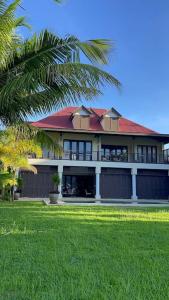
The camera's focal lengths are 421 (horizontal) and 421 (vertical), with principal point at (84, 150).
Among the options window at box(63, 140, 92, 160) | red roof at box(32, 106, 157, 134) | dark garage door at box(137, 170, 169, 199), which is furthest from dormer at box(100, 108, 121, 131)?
dark garage door at box(137, 170, 169, 199)

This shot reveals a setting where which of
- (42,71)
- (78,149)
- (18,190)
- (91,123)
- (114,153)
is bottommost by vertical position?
(18,190)

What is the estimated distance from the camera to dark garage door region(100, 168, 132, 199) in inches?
1421

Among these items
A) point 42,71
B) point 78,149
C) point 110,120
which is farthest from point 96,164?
point 42,71

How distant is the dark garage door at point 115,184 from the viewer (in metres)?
36.1

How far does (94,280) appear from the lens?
16.9 ft

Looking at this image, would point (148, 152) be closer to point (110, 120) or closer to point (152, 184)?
point (152, 184)

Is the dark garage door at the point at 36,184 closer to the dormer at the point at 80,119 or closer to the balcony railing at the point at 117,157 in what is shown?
the balcony railing at the point at 117,157

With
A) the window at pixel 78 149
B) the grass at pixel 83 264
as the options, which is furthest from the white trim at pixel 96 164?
the grass at pixel 83 264

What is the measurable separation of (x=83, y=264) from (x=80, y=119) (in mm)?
31175

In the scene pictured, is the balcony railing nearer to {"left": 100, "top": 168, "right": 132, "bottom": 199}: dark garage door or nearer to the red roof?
{"left": 100, "top": 168, "right": 132, "bottom": 199}: dark garage door

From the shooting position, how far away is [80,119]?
37.0 metres

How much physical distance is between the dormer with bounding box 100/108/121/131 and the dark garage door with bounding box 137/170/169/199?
181 inches

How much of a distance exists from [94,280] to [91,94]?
5.36m

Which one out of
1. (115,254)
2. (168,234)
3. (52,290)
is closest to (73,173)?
(168,234)
